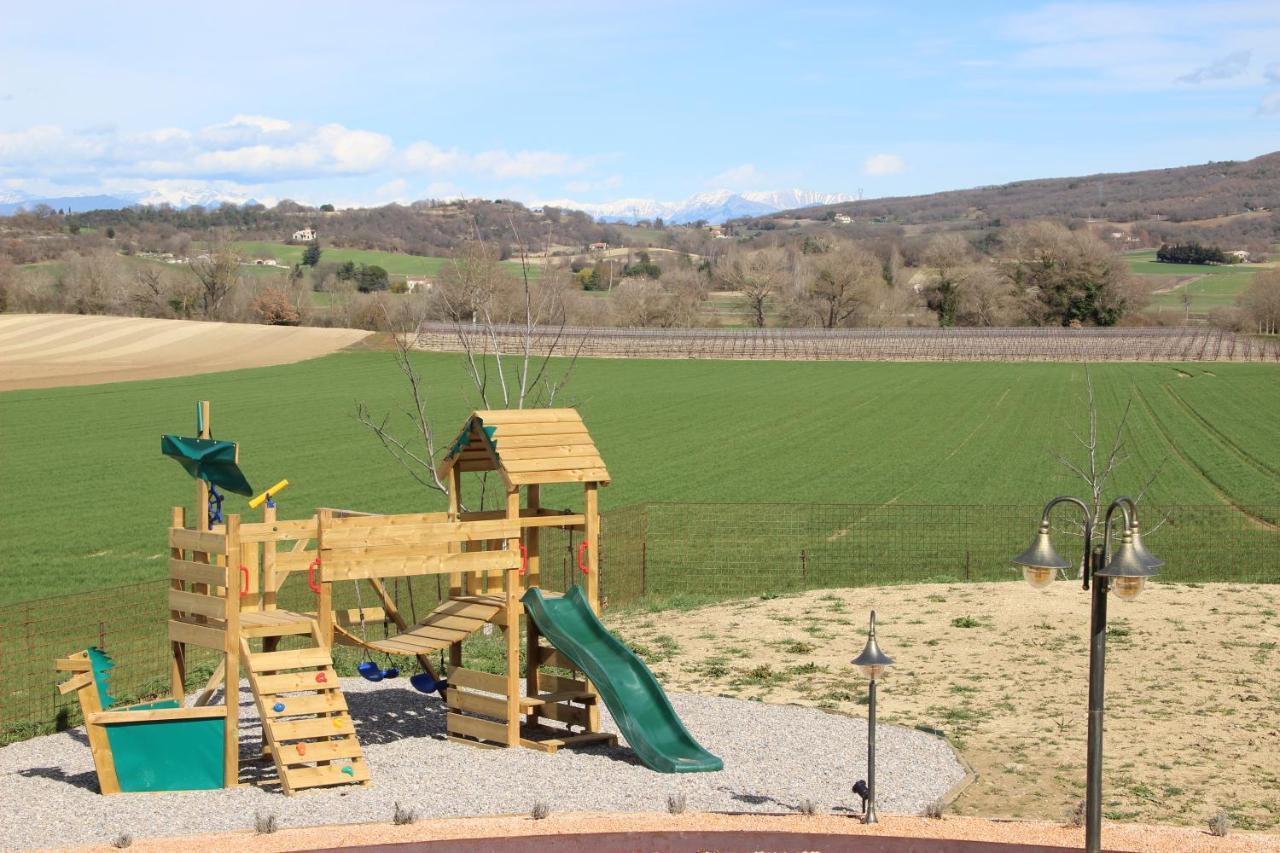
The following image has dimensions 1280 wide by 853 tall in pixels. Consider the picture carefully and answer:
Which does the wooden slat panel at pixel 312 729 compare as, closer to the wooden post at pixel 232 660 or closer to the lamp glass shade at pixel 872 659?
the wooden post at pixel 232 660

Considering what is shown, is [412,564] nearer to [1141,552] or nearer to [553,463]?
[553,463]

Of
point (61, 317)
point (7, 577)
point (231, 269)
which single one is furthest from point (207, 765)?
point (231, 269)

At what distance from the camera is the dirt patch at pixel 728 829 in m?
10.5

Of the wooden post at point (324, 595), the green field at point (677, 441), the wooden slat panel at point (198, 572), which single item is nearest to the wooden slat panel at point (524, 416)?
the wooden post at point (324, 595)

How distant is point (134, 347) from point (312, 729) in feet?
302

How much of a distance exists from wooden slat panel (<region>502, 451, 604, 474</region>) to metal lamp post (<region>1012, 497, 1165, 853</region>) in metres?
6.45

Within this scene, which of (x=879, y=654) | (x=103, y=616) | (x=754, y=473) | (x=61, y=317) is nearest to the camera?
(x=879, y=654)

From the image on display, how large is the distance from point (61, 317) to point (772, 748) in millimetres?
106568

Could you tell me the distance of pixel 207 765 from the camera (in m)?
13.0

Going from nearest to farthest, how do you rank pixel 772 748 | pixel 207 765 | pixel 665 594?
pixel 207 765, pixel 772 748, pixel 665 594

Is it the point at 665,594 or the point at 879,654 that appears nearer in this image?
the point at 879,654

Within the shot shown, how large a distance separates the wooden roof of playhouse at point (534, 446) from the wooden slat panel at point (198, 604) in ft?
10.7

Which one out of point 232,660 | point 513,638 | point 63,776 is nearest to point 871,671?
point 513,638

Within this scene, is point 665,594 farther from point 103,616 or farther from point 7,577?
point 7,577
